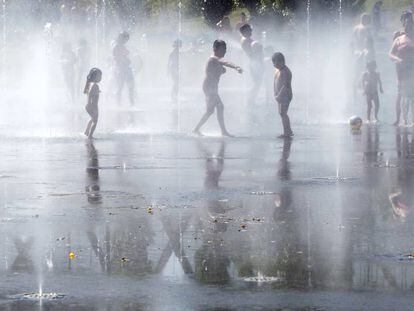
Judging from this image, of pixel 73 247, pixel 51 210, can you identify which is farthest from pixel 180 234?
pixel 51 210

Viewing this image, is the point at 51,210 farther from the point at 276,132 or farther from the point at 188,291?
the point at 276,132

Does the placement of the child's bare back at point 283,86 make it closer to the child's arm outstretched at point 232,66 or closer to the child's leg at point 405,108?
the child's arm outstretched at point 232,66

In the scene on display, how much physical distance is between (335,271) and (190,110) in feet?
71.5

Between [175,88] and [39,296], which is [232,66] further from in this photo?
[39,296]

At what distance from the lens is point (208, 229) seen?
38.2 ft

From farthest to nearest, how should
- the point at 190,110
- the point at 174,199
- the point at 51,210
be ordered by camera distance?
the point at 190,110
the point at 174,199
the point at 51,210

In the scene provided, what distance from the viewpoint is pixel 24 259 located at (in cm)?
1018

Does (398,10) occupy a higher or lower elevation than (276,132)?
higher

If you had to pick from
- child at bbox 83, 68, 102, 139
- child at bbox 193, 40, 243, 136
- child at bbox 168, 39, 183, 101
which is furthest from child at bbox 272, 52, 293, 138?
child at bbox 168, 39, 183, 101

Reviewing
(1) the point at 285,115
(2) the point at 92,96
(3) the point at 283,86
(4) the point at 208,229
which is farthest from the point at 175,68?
(4) the point at 208,229

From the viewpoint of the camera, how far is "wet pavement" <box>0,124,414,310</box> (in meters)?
8.84

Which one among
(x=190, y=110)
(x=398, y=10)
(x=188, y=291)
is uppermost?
(x=398, y=10)

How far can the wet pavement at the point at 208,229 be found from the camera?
29.0 feet

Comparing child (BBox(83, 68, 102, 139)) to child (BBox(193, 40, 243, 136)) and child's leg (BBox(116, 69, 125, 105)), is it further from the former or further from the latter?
child's leg (BBox(116, 69, 125, 105))
